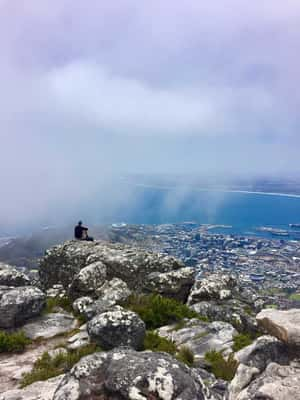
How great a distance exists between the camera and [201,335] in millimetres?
12008

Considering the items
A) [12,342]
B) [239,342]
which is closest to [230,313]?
[239,342]

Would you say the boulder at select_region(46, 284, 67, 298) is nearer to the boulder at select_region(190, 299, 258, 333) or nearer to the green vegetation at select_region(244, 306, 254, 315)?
the boulder at select_region(190, 299, 258, 333)

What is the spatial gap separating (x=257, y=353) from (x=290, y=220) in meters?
207

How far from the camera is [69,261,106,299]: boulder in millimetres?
16047

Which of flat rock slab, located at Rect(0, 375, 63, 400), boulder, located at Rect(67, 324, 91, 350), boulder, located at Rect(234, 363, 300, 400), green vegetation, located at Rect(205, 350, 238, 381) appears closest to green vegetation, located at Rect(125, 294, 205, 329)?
boulder, located at Rect(67, 324, 91, 350)

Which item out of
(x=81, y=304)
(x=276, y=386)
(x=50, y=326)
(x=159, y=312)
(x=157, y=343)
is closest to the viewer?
(x=276, y=386)

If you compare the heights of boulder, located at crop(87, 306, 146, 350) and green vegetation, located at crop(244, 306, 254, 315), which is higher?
boulder, located at crop(87, 306, 146, 350)

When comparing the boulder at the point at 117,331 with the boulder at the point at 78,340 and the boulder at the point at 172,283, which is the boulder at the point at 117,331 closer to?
the boulder at the point at 78,340

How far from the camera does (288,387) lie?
16.7 feet

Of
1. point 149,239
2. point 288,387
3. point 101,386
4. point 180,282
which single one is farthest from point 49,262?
point 149,239

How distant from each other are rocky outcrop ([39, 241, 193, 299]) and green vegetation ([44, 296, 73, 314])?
0.57 meters

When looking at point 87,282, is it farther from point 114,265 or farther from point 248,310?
point 248,310

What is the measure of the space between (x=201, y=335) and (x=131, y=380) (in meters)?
6.80

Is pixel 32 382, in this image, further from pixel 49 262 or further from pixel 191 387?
pixel 49 262
